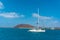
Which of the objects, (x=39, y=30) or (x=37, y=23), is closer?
(x=37, y=23)

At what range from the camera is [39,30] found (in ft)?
111

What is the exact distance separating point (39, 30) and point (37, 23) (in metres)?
2.67

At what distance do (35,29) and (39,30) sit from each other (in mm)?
1128

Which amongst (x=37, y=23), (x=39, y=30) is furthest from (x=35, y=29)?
(x=37, y=23)

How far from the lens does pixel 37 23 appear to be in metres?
31.6

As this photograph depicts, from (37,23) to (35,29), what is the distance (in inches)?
135

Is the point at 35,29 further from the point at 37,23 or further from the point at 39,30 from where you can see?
the point at 37,23

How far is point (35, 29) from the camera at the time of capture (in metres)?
34.8
